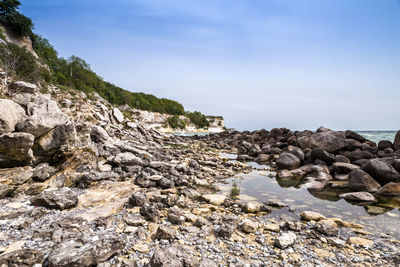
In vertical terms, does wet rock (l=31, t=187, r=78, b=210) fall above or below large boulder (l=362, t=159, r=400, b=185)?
below

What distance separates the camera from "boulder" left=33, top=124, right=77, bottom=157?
8.86 meters

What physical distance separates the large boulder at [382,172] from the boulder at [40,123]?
17.0 m

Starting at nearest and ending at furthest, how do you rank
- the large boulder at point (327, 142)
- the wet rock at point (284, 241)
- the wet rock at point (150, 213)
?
the wet rock at point (284, 241), the wet rock at point (150, 213), the large boulder at point (327, 142)

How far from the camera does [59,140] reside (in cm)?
939

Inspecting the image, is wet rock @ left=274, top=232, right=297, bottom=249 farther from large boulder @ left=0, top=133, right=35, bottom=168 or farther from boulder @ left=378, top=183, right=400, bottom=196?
large boulder @ left=0, top=133, right=35, bottom=168

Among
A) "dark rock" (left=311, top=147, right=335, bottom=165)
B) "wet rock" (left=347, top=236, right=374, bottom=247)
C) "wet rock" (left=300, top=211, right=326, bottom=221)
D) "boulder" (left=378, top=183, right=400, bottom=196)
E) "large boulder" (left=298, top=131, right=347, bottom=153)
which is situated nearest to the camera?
"wet rock" (left=347, top=236, right=374, bottom=247)

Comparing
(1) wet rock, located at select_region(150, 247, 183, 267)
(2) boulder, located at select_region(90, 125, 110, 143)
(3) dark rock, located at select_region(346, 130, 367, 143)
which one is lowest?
(1) wet rock, located at select_region(150, 247, 183, 267)

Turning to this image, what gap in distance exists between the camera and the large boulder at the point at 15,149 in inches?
287

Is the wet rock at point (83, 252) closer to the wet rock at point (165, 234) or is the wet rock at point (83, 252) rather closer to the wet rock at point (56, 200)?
the wet rock at point (165, 234)

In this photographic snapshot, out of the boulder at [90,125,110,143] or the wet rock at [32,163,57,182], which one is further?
the boulder at [90,125,110,143]

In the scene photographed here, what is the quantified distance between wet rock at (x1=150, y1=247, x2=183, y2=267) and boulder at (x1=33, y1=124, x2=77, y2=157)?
8.44m

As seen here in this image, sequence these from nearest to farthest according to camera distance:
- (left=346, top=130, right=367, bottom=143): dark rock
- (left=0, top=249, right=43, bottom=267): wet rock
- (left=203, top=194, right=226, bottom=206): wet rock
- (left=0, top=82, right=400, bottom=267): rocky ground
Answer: (left=0, top=249, right=43, bottom=267): wet rock, (left=0, top=82, right=400, bottom=267): rocky ground, (left=203, top=194, right=226, bottom=206): wet rock, (left=346, top=130, right=367, bottom=143): dark rock

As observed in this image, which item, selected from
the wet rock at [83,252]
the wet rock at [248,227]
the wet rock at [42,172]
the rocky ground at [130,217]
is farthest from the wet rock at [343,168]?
the wet rock at [42,172]

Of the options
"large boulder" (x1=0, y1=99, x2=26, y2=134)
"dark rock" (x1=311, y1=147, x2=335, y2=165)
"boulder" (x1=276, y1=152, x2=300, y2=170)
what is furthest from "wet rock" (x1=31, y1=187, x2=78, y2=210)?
"dark rock" (x1=311, y1=147, x2=335, y2=165)
